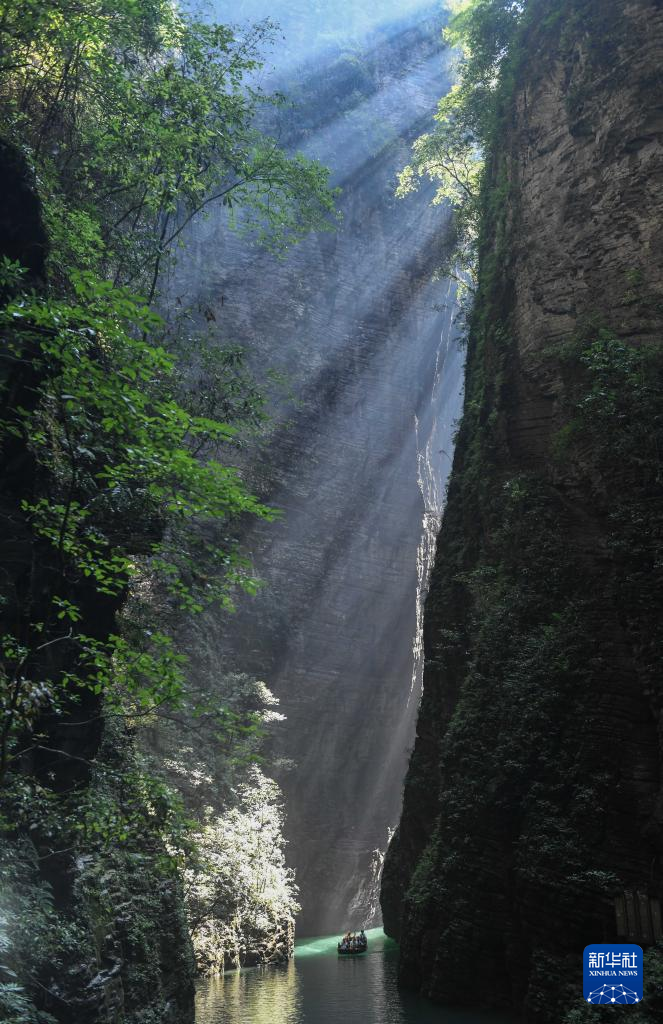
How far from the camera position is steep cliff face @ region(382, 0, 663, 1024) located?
32.9ft

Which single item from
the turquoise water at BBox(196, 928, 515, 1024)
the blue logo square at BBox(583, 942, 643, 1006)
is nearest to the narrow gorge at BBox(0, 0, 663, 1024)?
the blue logo square at BBox(583, 942, 643, 1006)

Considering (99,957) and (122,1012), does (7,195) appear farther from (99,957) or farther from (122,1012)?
(122,1012)

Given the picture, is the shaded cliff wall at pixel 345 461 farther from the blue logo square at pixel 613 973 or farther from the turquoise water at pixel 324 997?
the blue logo square at pixel 613 973

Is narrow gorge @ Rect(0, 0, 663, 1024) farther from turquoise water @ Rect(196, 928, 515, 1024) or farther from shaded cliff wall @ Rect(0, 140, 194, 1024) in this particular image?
turquoise water @ Rect(196, 928, 515, 1024)

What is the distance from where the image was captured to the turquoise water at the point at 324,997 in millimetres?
11828

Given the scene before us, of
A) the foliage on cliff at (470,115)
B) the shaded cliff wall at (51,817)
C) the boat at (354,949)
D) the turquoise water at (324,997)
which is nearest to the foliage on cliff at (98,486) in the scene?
the shaded cliff wall at (51,817)

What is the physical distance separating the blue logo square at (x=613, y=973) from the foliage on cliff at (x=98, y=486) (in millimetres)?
4686

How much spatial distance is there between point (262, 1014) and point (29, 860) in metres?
8.38

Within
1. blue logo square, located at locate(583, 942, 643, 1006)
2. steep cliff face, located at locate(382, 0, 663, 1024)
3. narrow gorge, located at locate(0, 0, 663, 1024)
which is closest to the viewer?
narrow gorge, located at locate(0, 0, 663, 1024)

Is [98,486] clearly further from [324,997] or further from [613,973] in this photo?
[324,997]

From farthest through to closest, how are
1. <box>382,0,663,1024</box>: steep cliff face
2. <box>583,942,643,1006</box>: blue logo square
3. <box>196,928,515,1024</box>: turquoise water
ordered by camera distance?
<box>196,928,515,1024</box>: turquoise water → <box>382,0,663,1024</box>: steep cliff face → <box>583,942,643,1006</box>: blue logo square

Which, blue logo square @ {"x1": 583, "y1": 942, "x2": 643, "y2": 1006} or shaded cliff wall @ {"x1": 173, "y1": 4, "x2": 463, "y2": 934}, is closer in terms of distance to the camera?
blue logo square @ {"x1": 583, "y1": 942, "x2": 643, "y2": 1006}

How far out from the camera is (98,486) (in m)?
8.48

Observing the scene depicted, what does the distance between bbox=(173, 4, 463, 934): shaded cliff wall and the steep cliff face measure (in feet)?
43.1
